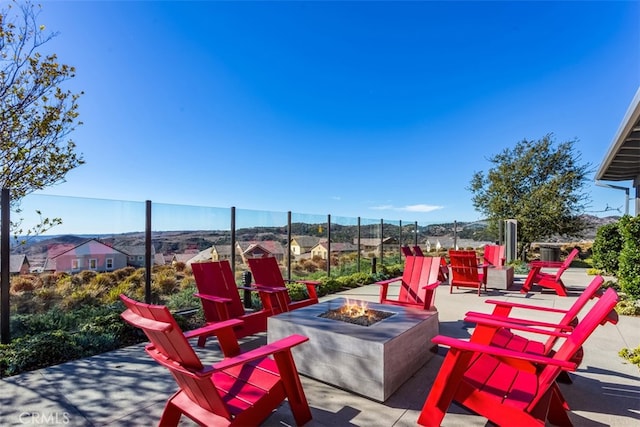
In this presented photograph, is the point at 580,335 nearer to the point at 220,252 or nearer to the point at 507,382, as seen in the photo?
the point at 507,382

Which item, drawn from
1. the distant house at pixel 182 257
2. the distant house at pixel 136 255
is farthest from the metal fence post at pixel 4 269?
the distant house at pixel 182 257

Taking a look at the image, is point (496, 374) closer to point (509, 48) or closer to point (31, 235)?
point (31, 235)

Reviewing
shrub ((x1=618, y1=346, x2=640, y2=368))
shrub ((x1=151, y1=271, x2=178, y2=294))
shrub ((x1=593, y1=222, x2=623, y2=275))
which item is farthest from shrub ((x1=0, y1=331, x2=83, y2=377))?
shrub ((x1=593, y1=222, x2=623, y2=275))

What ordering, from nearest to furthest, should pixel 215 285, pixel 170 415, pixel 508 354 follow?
pixel 508 354 → pixel 170 415 → pixel 215 285

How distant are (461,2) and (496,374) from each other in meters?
7.91

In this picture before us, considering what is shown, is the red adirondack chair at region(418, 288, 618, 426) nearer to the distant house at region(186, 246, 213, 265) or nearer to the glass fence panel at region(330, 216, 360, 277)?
the distant house at region(186, 246, 213, 265)

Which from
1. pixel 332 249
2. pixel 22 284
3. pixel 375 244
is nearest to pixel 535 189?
pixel 375 244

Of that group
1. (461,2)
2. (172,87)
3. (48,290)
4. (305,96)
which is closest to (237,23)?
(172,87)

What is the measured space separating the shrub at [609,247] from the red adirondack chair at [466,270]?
4237 millimetres

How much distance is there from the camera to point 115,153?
25.9 ft

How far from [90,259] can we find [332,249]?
6.03 metres

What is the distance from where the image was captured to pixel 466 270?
6.92m

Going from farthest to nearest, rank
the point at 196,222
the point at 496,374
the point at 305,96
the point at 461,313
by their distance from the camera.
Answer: the point at 305,96 → the point at 196,222 → the point at 461,313 → the point at 496,374

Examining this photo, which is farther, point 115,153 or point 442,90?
point 442,90
